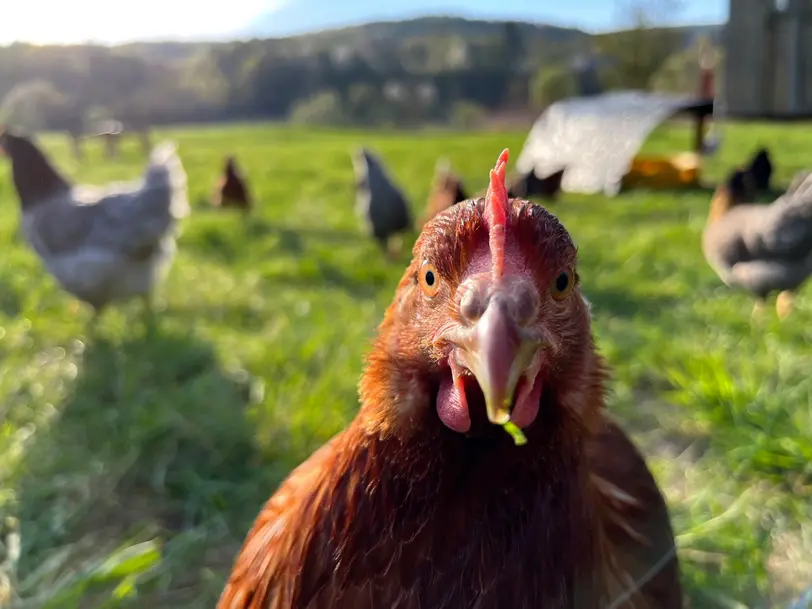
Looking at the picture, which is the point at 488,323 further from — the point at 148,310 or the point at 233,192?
the point at 233,192

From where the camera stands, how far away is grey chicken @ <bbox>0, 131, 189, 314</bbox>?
131 inches

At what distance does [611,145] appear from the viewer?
23.7 ft

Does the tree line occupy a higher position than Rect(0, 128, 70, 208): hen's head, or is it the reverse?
the tree line

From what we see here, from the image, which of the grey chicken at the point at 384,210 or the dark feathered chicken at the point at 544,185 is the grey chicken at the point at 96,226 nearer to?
the grey chicken at the point at 384,210

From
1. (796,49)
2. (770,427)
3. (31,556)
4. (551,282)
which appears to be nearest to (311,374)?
(31,556)

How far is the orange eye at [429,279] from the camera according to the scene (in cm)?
86

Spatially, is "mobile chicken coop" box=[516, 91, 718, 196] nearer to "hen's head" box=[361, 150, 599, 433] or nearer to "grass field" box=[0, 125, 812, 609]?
"grass field" box=[0, 125, 812, 609]

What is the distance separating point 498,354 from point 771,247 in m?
3.34

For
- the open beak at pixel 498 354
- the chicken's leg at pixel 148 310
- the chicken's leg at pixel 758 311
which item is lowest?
the chicken's leg at pixel 758 311

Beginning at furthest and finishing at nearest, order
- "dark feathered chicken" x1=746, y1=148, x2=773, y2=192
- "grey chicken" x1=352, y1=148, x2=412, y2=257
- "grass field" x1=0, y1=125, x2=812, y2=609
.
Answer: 1. "dark feathered chicken" x1=746, y1=148, x2=773, y2=192
2. "grey chicken" x1=352, y1=148, x2=412, y2=257
3. "grass field" x1=0, y1=125, x2=812, y2=609

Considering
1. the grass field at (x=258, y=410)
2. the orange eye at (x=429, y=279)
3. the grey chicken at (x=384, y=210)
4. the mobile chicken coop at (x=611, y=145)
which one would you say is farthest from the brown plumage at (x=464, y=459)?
the mobile chicken coop at (x=611, y=145)

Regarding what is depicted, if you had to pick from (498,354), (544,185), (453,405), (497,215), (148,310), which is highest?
(497,215)

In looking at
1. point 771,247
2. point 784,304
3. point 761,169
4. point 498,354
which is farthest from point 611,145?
point 498,354

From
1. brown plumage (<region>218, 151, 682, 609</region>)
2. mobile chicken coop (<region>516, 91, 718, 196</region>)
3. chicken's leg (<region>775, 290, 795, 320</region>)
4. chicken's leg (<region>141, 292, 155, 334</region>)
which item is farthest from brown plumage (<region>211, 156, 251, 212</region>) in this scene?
brown plumage (<region>218, 151, 682, 609</region>)
